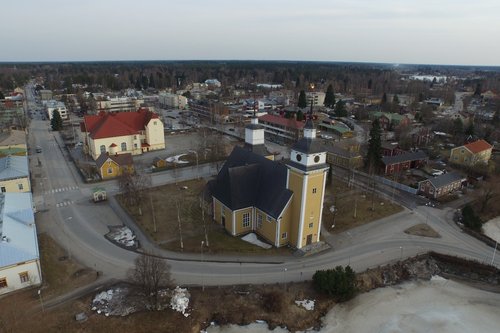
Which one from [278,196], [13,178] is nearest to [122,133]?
[13,178]

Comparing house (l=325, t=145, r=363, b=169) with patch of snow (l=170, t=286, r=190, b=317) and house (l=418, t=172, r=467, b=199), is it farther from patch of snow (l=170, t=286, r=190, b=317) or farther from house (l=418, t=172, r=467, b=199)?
patch of snow (l=170, t=286, r=190, b=317)

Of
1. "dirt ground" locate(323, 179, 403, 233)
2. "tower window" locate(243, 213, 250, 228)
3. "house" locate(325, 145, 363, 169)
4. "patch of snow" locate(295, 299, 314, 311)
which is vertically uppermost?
"house" locate(325, 145, 363, 169)

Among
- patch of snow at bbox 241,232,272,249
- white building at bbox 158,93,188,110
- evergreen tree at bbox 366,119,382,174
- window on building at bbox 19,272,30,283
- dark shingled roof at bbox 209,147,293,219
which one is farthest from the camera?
white building at bbox 158,93,188,110

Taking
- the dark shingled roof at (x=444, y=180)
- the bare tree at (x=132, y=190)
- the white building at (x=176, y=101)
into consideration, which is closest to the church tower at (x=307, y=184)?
the bare tree at (x=132, y=190)

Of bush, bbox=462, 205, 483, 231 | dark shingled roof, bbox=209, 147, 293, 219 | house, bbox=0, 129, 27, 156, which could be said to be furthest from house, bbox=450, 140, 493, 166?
house, bbox=0, 129, 27, 156

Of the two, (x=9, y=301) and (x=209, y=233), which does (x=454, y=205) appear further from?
(x=9, y=301)

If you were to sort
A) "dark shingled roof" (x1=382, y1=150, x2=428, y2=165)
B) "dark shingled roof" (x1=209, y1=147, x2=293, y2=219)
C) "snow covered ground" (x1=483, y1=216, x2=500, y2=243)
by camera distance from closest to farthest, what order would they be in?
"dark shingled roof" (x1=209, y1=147, x2=293, y2=219)
"snow covered ground" (x1=483, y1=216, x2=500, y2=243)
"dark shingled roof" (x1=382, y1=150, x2=428, y2=165)
